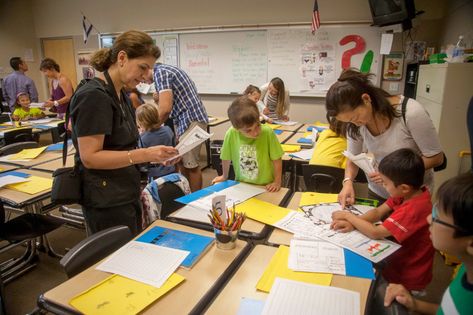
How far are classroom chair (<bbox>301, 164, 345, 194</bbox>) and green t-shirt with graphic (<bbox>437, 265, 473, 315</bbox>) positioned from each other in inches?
56.0

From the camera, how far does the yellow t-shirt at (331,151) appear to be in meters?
2.36

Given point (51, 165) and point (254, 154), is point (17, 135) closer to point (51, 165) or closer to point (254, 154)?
point (51, 165)

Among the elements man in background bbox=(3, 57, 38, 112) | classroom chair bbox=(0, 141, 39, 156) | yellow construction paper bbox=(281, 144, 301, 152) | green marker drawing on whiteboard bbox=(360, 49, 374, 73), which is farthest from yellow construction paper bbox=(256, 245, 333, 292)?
man in background bbox=(3, 57, 38, 112)

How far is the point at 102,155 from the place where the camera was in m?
1.41

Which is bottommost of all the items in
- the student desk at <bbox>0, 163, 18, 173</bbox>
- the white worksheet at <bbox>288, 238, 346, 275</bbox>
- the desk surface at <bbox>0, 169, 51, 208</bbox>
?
the desk surface at <bbox>0, 169, 51, 208</bbox>

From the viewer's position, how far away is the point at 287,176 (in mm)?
3289

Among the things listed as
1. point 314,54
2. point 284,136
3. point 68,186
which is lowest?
point 284,136

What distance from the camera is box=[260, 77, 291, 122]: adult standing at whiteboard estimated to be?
437cm

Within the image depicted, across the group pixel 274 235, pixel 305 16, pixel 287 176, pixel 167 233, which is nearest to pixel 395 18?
pixel 305 16

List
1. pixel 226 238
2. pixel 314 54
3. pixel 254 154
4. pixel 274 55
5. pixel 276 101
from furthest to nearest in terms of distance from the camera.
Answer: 1. pixel 274 55
2. pixel 314 54
3. pixel 276 101
4. pixel 254 154
5. pixel 226 238

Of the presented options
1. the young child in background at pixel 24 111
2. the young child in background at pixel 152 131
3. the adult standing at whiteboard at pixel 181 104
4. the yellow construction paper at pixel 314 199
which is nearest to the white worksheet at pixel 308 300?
the yellow construction paper at pixel 314 199

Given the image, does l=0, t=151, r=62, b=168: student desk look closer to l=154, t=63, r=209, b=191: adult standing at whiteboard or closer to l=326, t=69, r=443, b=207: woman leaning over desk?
l=154, t=63, r=209, b=191: adult standing at whiteboard

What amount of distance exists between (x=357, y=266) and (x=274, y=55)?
15.6 ft

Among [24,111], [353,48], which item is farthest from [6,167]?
[353,48]
